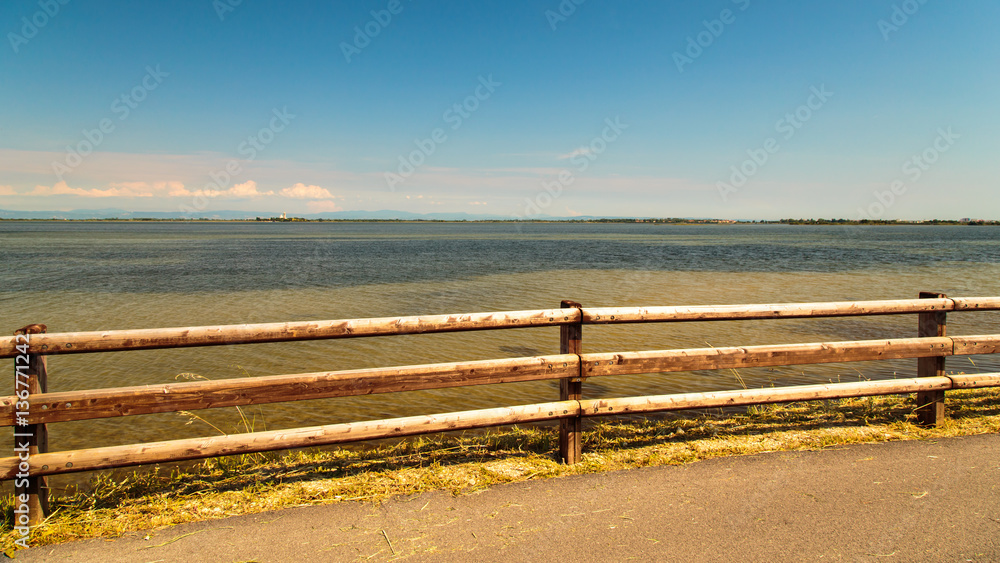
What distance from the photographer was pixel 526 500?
13.5 feet

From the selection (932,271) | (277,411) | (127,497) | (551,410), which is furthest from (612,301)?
(932,271)

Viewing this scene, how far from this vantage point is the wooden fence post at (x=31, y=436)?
145 inches

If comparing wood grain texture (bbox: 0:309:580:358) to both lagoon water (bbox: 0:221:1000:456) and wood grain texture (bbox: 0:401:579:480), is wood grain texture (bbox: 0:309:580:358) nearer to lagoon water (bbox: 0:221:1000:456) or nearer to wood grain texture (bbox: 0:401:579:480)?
wood grain texture (bbox: 0:401:579:480)

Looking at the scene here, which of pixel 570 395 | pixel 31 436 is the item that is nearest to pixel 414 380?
pixel 570 395

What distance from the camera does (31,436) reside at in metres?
3.75

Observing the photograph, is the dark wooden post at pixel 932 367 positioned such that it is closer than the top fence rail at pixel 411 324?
No

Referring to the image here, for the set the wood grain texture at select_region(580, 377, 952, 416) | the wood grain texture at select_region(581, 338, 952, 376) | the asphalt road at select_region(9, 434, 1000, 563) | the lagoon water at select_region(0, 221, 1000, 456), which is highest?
the wood grain texture at select_region(581, 338, 952, 376)

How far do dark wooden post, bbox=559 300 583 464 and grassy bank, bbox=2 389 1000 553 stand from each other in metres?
0.13

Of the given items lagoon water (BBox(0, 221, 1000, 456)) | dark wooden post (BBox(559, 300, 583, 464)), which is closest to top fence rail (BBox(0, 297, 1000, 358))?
dark wooden post (BBox(559, 300, 583, 464))

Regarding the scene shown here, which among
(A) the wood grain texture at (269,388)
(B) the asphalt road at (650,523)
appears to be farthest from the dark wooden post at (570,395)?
(B) the asphalt road at (650,523)

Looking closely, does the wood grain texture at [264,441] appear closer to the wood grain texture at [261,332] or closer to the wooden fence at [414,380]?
the wooden fence at [414,380]

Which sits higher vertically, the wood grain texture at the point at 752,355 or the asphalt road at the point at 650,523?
the wood grain texture at the point at 752,355

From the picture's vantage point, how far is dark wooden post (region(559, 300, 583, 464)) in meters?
4.70

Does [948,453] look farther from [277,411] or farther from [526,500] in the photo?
[277,411]
